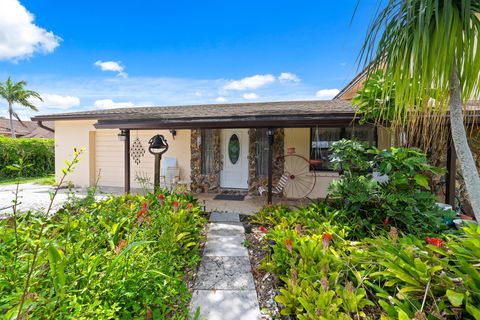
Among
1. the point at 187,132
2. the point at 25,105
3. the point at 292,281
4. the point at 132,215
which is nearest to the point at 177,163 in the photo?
the point at 187,132

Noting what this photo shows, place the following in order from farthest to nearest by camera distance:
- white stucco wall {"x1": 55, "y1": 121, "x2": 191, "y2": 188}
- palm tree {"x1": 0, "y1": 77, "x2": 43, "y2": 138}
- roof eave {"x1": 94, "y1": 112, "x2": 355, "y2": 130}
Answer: palm tree {"x1": 0, "y1": 77, "x2": 43, "y2": 138}
white stucco wall {"x1": 55, "y1": 121, "x2": 191, "y2": 188}
roof eave {"x1": 94, "y1": 112, "x2": 355, "y2": 130}

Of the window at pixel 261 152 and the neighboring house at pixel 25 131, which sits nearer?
the window at pixel 261 152

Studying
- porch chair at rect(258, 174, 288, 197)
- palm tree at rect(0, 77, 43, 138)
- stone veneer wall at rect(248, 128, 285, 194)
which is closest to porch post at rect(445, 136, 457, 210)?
porch chair at rect(258, 174, 288, 197)

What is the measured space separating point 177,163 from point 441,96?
22.8ft

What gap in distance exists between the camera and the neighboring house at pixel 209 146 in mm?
6672

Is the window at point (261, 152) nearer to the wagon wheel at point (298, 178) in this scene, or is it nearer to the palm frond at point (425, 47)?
the wagon wheel at point (298, 178)

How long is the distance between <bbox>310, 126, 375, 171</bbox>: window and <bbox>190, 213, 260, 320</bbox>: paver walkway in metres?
3.88

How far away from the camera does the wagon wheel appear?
7016mm

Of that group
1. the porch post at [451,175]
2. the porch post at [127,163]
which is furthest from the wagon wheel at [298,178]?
the porch post at [127,163]

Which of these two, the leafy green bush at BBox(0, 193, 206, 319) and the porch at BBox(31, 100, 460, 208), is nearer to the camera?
the leafy green bush at BBox(0, 193, 206, 319)

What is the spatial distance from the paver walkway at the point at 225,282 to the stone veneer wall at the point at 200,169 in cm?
356

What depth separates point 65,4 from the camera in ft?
20.5

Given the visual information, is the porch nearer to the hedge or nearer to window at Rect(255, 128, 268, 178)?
window at Rect(255, 128, 268, 178)

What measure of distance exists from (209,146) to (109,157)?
3778mm
